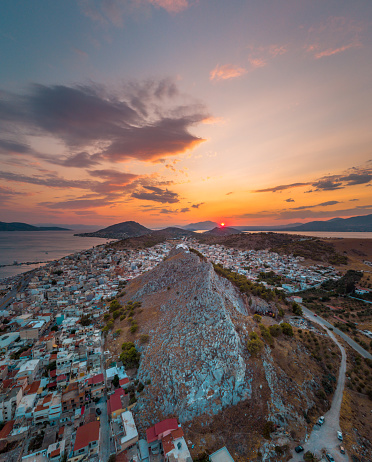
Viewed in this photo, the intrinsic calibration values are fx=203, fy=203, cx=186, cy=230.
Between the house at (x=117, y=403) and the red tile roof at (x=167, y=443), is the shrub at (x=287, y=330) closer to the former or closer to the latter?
the red tile roof at (x=167, y=443)

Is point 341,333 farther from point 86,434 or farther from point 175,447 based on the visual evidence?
point 86,434

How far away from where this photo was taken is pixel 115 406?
20.4 metres

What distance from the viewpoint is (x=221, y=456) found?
1645cm

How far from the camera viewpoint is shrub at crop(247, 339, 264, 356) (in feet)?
76.1

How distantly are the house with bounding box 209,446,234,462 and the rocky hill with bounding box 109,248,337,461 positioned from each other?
678 millimetres

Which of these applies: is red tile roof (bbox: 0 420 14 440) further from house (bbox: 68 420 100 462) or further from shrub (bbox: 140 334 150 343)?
shrub (bbox: 140 334 150 343)

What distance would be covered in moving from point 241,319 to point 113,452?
18537 mm

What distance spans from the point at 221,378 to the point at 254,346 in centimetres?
538

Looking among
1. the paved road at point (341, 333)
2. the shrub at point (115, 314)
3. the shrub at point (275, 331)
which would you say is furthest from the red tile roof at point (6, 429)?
the paved road at point (341, 333)

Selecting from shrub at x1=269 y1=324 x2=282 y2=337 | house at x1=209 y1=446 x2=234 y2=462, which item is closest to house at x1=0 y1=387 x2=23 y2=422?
house at x1=209 y1=446 x2=234 y2=462

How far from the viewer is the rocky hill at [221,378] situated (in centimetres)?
1847

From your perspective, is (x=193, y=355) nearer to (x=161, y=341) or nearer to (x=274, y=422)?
(x=161, y=341)

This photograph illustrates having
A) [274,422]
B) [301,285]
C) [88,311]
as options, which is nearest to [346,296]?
A: [301,285]

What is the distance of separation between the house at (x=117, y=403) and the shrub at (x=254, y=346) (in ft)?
47.1
